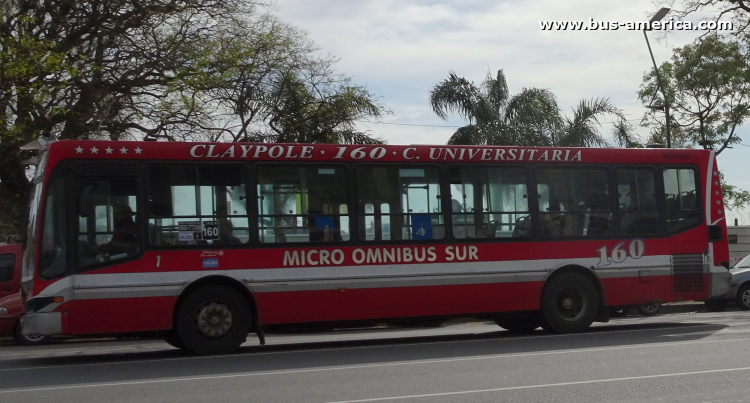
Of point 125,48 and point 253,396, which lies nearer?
point 253,396

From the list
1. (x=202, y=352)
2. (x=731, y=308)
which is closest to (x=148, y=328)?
(x=202, y=352)

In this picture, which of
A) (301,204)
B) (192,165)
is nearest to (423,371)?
(301,204)

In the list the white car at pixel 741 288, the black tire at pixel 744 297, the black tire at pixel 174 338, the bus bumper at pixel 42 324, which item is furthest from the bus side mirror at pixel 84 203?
the black tire at pixel 744 297

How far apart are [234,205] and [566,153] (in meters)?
5.62

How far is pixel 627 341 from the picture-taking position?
41.9 feet

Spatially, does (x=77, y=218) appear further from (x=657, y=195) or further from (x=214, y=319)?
(x=657, y=195)

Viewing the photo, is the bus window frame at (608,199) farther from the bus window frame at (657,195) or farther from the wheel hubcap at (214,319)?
the wheel hubcap at (214,319)

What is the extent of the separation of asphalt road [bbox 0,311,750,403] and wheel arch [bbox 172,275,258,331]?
613mm

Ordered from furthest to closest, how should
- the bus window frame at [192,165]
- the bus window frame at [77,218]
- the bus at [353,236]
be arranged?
the bus window frame at [192,165]
the bus at [353,236]
the bus window frame at [77,218]

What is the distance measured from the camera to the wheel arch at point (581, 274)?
557 inches

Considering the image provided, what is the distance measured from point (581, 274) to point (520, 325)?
158 centimetres

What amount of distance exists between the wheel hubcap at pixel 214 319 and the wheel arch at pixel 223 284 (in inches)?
11.0

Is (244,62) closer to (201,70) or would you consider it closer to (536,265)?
(201,70)

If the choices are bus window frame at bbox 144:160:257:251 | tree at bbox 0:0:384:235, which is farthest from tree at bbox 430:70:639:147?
bus window frame at bbox 144:160:257:251
